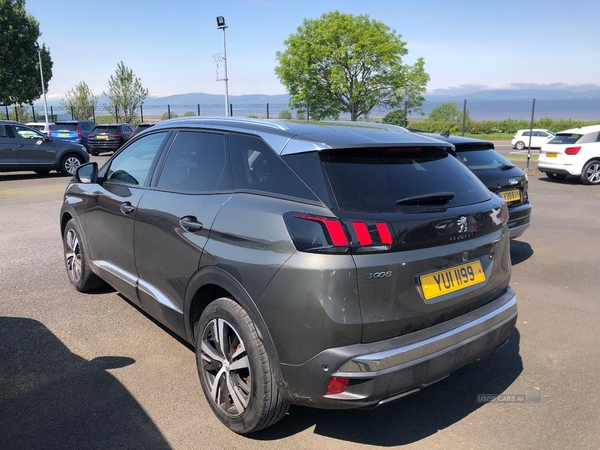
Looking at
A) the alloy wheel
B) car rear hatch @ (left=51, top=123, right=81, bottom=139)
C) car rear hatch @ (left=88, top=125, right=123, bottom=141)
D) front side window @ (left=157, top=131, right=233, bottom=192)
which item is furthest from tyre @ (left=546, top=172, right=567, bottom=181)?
car rear hatch @ (left=51, top=123, right=81, bottom=139)

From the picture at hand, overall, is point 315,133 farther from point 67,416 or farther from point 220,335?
point 67,416

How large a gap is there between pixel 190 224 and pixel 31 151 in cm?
1416

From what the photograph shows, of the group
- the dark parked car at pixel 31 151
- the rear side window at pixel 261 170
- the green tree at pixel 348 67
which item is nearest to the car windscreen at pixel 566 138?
the green tree at pixel 348 67

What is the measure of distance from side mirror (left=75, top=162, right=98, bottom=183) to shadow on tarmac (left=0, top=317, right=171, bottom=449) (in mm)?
1492

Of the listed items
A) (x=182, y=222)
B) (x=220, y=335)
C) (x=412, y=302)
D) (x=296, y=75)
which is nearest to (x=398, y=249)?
(x=412, y=302)

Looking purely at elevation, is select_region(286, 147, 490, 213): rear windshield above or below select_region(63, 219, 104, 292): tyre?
above

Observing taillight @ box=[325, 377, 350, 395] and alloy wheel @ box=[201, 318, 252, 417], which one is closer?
taillight @ box=[325, 377, 350, 395]

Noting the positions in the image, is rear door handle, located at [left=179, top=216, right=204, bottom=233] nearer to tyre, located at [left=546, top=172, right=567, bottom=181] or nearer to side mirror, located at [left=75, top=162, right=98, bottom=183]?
side mirror, located at [left=75, top=162, right=98, bottom=183]

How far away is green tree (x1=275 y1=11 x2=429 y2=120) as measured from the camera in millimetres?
24625

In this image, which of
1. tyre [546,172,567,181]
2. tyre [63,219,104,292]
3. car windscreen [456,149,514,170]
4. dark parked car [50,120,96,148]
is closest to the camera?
tyre [63,219,104,292]

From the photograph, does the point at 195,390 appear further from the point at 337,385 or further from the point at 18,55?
the point at 18,55

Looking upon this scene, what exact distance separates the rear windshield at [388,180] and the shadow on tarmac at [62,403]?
1.71 metres

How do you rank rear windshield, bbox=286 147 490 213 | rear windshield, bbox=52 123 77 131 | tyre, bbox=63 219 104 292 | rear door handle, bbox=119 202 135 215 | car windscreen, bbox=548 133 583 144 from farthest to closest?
rear windshield, bbox=52 123 77 131
car windscreen, bbox=548 133 583 144
tyre, bbox=63 219 104 292
rear door handle, bbox=119 202 135 215
rear windshield, bbox=286 147 490 213

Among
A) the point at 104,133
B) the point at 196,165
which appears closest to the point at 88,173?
the point at 196,165
